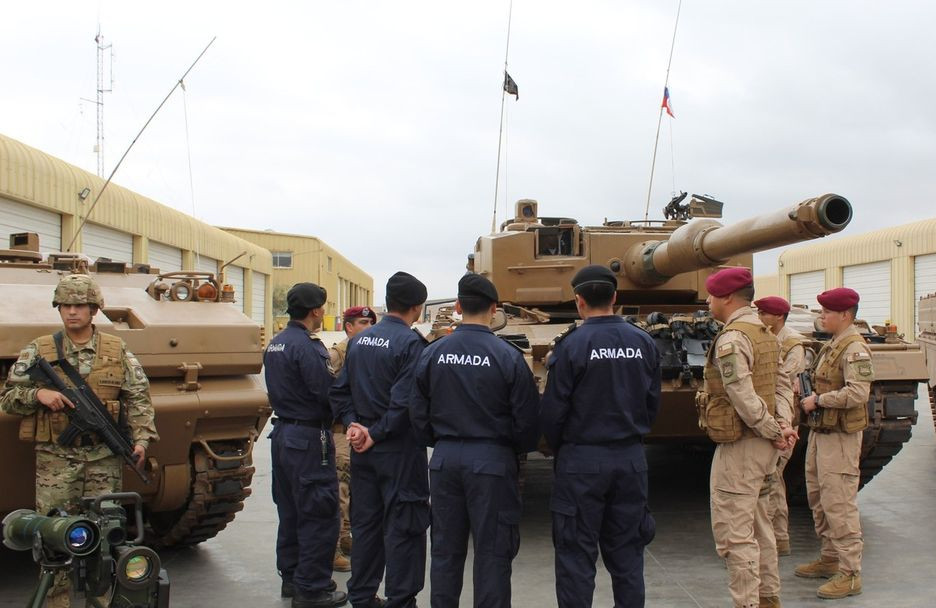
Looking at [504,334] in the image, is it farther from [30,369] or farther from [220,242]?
[220,242]

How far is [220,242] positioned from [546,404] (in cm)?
2686

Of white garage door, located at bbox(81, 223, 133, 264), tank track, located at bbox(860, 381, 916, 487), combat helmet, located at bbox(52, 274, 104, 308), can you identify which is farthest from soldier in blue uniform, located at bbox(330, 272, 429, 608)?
white garage door, located at bbox(81, 223, 133, 264)

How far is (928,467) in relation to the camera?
1031 centimetres

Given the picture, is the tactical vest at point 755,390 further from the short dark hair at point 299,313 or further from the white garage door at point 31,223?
the white garage door at point 31,223

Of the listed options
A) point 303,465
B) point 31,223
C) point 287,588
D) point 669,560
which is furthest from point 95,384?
point 31,223

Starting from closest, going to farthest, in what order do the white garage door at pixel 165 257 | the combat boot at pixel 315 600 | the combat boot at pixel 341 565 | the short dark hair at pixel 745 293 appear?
the short dark hair at pixel 745 293, the combat boot at pixel 315 600, the combat boot at pixel 341 565, the white garage door at pixel 165 257

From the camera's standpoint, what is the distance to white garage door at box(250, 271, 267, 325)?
34.7 m

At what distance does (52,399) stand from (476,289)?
7.67 feet

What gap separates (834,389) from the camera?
5.86 m

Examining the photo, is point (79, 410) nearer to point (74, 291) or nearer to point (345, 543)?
point (74, 291)

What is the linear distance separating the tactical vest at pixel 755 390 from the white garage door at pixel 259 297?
3033cm

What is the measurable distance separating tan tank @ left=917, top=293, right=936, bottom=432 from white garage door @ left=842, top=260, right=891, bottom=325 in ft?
64.8

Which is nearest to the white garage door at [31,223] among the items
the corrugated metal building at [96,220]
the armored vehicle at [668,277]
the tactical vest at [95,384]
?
the corrugated metal building at [96,220]

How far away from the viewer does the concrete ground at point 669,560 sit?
221 inches
